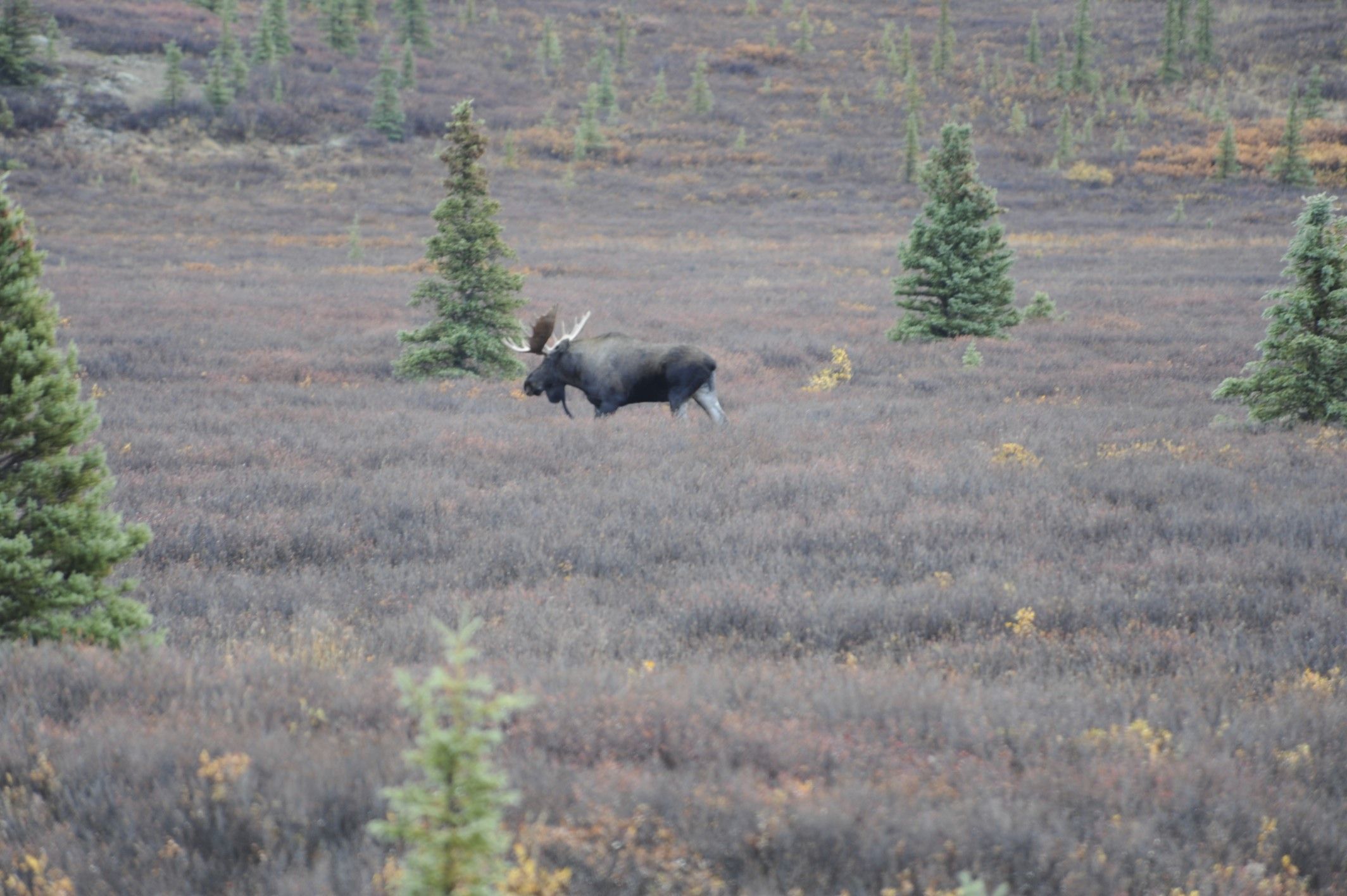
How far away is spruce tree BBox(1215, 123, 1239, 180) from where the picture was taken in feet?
182

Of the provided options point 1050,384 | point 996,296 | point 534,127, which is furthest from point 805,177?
point 1050,384

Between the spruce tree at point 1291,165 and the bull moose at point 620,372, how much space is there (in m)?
56.5

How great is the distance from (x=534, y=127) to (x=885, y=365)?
52489 millimetres

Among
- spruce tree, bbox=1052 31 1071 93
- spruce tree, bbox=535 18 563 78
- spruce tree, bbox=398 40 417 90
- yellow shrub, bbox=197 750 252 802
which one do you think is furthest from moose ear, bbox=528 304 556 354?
spruce tree, bbox=1052 31 1071 93

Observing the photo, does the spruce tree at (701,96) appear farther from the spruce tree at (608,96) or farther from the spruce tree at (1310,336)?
the spruce tree at (1310,336)

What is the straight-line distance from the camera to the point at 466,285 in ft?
52.9

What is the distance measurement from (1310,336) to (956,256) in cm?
920

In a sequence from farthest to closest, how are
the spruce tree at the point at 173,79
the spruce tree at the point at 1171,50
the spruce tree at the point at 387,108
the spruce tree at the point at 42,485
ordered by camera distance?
the spruce tree at the point at 1171,50, the spruce tree at the point at 387,108, the spruce tree at the point at 173,79, the spruce tree at the point at 42,485

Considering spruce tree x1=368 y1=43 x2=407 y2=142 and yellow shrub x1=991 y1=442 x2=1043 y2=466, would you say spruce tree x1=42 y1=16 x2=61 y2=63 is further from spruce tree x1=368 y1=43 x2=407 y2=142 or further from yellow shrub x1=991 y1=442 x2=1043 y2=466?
yellow shrub x1=991 y1=442 x2=1043 y2=466

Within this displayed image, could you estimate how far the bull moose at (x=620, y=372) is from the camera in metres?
13.0

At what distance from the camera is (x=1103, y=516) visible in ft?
26.9

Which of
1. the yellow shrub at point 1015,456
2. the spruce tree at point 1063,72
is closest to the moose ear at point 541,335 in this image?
the yellow shrub at point 1015,456

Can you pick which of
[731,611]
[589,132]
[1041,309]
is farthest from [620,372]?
[589,132]

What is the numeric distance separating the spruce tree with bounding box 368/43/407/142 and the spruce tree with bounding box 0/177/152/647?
58.4 m
